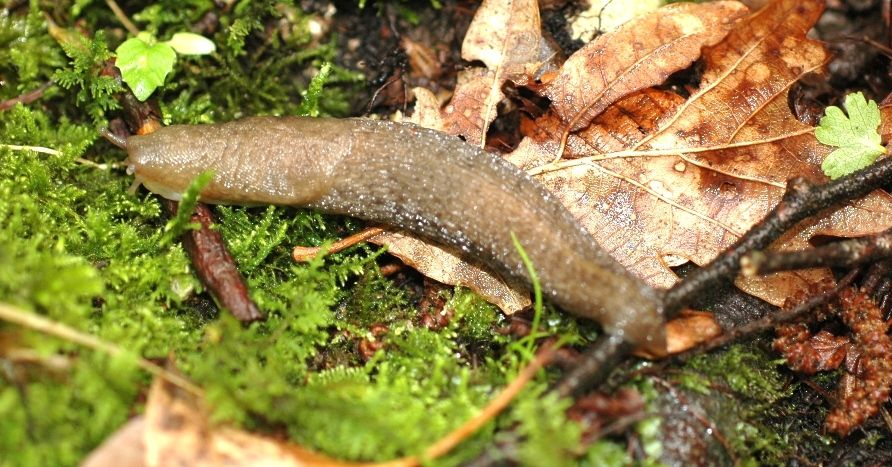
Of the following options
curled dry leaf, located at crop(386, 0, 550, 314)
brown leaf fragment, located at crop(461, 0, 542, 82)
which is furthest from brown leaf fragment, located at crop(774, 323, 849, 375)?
brown leaf fragment, located at crop(461, 0, 542, 82)

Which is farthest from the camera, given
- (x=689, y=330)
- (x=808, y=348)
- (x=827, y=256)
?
(x=808, y=348)

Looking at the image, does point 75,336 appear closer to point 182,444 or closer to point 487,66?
point 182,444

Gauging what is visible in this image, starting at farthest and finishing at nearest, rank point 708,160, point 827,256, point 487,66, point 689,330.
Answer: point 487,66 < point 708,160 < point 689,330 < point 827,256

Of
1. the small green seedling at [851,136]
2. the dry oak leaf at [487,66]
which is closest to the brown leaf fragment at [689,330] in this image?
the small green seedling at [851,136]

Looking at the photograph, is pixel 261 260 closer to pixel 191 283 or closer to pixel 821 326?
pixel 191 283

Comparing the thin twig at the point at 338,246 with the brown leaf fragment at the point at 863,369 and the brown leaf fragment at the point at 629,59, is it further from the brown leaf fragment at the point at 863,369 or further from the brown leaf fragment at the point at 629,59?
the brown leaf fragment at the point at 863,369

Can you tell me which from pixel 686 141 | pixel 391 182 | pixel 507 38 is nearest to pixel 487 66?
pixel 507 38
